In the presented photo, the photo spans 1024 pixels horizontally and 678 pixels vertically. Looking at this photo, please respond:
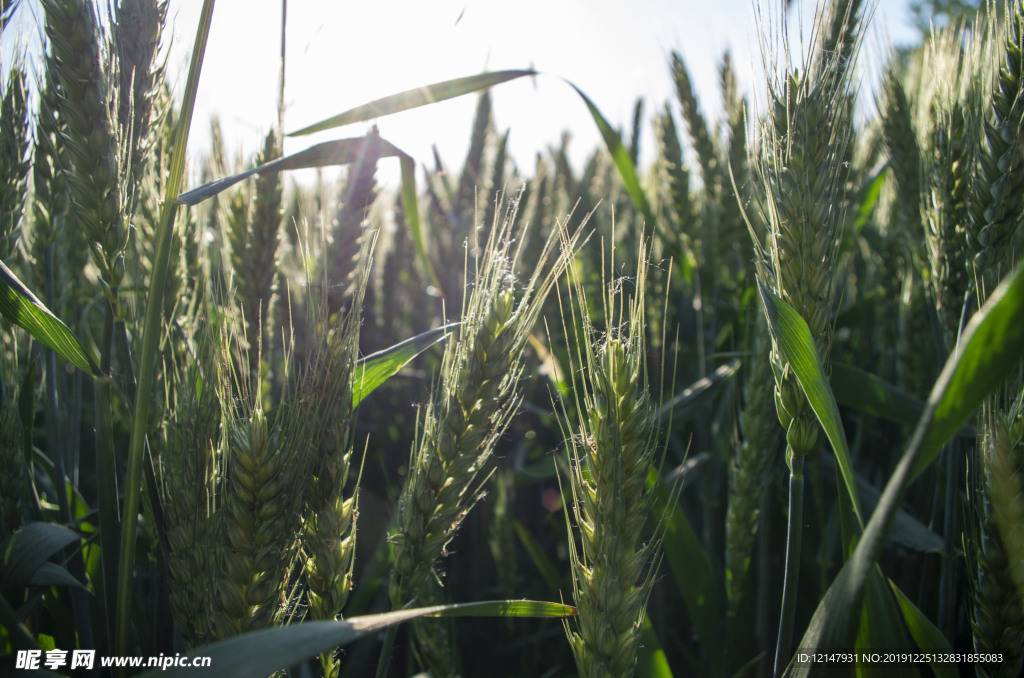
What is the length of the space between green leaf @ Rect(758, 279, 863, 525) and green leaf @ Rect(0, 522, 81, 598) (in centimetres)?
110

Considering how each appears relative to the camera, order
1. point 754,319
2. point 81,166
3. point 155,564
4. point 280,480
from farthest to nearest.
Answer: point 754,319, point 155,564, point 81,166, point 280,480

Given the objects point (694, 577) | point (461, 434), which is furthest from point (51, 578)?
point (694, 577)

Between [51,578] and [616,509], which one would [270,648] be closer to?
[616,509]

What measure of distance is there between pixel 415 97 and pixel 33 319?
715 mm

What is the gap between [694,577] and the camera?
3.94 feet

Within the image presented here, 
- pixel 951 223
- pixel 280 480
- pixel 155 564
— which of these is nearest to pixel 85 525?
pixel 155 564

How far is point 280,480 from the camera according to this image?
2.74ft

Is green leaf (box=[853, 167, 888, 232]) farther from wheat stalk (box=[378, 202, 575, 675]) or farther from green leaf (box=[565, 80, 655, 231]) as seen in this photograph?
wheat stalk (box=[378, 202, 575, 675])

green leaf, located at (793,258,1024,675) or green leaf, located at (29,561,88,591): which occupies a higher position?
green leaf, located at (793,258,1024,675)

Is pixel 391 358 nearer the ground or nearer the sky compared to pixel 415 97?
nearer the ground

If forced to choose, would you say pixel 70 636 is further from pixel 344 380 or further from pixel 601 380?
pixel 601 380

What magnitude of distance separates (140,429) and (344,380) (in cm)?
29

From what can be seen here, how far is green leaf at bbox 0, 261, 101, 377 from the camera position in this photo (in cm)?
85

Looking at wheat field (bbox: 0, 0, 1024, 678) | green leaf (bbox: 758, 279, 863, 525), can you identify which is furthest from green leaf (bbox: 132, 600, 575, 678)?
green leaf (bbox: 758, 279, 863, 525)
